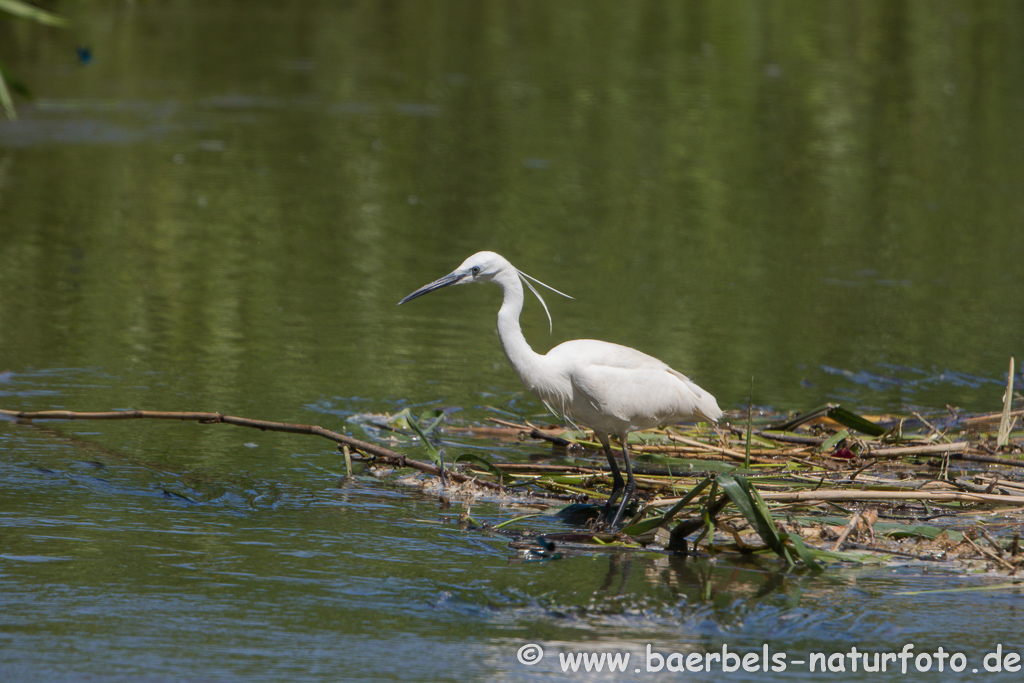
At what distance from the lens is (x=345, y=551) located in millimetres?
4672

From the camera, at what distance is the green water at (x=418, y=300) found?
4.13 metres

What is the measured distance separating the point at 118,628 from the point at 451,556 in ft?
4.11

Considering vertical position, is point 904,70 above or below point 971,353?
above

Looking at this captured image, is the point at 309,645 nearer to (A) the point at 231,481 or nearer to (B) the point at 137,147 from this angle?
(A) the point at 231,481

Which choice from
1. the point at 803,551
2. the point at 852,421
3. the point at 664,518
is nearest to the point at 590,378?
the point at 664,518

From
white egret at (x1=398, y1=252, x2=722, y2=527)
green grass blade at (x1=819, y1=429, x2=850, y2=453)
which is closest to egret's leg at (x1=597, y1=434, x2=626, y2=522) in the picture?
white egret at (x1=398, y1=252, x2=722, y2=527)

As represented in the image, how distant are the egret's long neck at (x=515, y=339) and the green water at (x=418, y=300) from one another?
2.09 ft

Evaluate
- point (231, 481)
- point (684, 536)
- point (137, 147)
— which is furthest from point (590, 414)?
point (137, 147)

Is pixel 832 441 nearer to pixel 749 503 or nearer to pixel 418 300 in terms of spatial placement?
pixel 749 503

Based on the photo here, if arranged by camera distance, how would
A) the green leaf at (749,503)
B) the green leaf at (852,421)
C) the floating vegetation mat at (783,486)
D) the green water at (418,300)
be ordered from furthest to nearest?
the green leaf at (852,421), the floating vegetation mat at (783,486), the green leaf at (749,503), the green water at (418,300)


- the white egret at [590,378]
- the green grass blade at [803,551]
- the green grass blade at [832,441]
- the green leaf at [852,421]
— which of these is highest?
the white egret at [590,378]

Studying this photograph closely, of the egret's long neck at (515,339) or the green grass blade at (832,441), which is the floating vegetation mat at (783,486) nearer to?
the green grass blade at (832,441)

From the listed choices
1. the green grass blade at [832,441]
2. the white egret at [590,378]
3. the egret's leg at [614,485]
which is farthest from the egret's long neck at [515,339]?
the green grass blade at [832,441]

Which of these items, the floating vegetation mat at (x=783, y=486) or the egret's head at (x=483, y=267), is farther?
the egret's head at (x=483, y=267)
